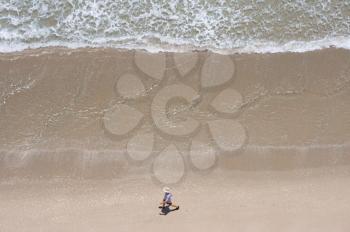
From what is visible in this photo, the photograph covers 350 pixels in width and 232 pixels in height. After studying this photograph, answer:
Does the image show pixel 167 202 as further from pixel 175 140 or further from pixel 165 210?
pixel 175 140

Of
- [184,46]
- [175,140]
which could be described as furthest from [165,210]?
[184,46]

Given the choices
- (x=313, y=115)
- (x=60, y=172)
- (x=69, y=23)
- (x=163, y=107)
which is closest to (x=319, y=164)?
(x=313, y=115)

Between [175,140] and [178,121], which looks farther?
[178,121]

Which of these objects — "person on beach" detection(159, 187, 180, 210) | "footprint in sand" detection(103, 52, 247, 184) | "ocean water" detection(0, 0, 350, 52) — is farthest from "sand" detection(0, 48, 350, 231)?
Answer: "ocean water" detection(0, 0, 350, 52)

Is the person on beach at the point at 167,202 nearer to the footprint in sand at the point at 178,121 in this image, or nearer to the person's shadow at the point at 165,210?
the person's shadow at the point at 165,210

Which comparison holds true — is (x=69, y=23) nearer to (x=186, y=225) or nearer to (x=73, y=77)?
(x=73, y=77)

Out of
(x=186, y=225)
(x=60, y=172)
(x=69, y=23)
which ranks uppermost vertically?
Result: (x=69, y=23)
